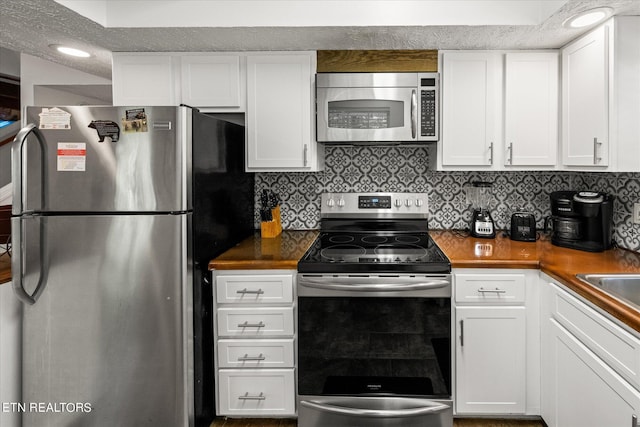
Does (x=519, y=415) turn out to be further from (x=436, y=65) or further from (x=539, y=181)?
(x=436, y=65)

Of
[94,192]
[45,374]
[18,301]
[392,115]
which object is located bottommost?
[45,374]

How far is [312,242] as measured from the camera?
7.91 feet

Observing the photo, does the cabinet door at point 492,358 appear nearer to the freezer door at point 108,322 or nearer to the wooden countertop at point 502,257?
the wooden countertop at point 502,257

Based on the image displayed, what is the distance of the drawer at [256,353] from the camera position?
2.02m

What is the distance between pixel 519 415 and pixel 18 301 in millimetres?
2448

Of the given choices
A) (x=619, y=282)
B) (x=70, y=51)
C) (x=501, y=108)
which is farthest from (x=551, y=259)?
→ (x=70, y=51)

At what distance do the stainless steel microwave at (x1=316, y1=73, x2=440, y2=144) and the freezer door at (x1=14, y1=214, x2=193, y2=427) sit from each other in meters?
1.05

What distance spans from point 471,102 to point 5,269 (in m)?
2.54

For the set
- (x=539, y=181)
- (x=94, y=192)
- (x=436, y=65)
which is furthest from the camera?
(x=539, y=181)

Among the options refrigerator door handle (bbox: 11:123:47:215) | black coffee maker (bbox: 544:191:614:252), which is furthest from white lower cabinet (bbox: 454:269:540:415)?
refrigerator door handle (bbox: 11:123:47:215)

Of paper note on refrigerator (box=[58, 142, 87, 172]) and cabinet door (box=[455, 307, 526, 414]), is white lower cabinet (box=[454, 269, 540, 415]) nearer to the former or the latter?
cabinet door (box=[455, 307, 526, 414])

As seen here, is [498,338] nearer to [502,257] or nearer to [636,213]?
[502,257]

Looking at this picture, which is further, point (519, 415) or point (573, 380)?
point (519, 415)

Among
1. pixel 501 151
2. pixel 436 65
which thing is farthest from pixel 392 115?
pixel 501 151
